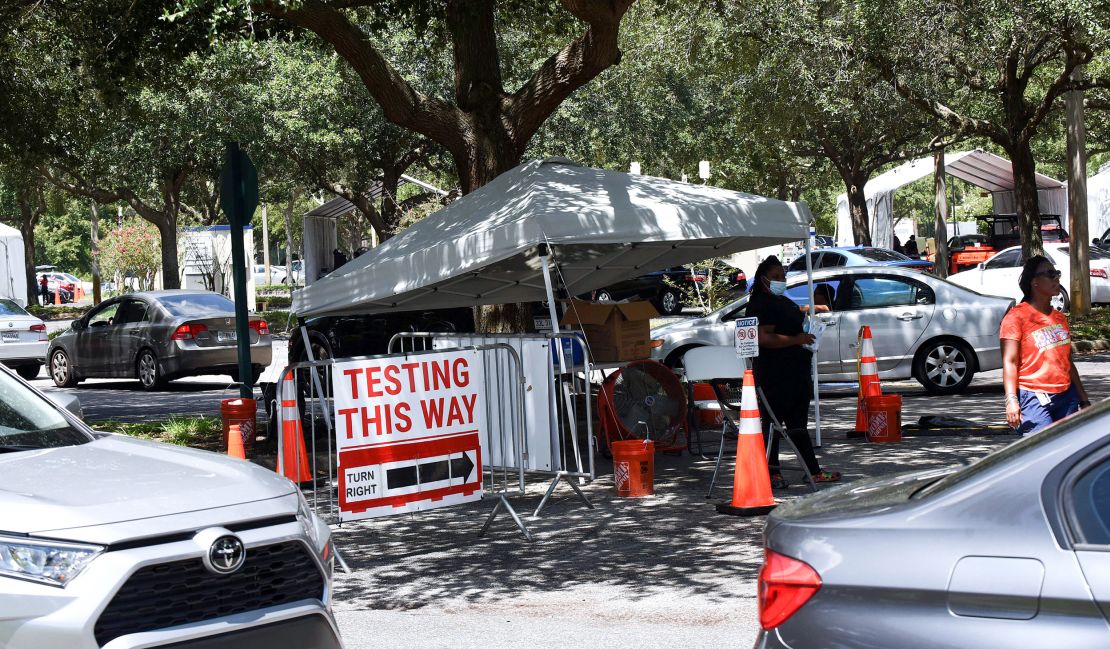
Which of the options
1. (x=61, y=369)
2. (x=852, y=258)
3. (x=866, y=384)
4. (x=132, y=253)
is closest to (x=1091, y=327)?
(x=852, y=258)

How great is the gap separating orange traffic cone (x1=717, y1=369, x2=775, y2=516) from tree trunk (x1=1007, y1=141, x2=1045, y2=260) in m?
17.9

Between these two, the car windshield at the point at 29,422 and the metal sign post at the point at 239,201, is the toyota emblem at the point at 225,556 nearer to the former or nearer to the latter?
the car windshield at the point at 29,422

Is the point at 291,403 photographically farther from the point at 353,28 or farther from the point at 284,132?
the point at 284,132

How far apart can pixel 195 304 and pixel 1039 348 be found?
15.1 m

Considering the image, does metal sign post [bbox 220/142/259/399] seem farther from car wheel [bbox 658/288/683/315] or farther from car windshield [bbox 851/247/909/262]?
car windshield [bbox 851/247/909/262]

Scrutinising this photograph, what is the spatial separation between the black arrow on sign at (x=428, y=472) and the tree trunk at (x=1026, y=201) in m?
19.5

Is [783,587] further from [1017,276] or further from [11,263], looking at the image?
[11,263]

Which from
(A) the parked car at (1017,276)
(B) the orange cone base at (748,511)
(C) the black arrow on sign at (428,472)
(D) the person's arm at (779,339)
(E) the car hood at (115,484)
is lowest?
(B) the orange cone base at (748,511)

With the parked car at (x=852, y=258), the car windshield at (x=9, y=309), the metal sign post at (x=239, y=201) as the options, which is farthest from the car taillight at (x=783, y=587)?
the parked car at (x=852, y=258)

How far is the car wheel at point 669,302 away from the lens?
3253cm

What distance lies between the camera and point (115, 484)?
14.4ft

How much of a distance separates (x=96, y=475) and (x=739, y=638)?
125 inches

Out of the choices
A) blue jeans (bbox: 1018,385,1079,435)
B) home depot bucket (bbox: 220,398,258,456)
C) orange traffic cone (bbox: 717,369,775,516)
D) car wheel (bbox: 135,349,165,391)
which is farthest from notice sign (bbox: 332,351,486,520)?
car wheel (bbox: 135,349,165,391)

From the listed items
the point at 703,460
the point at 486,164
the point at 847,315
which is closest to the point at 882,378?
the point at 847,315
